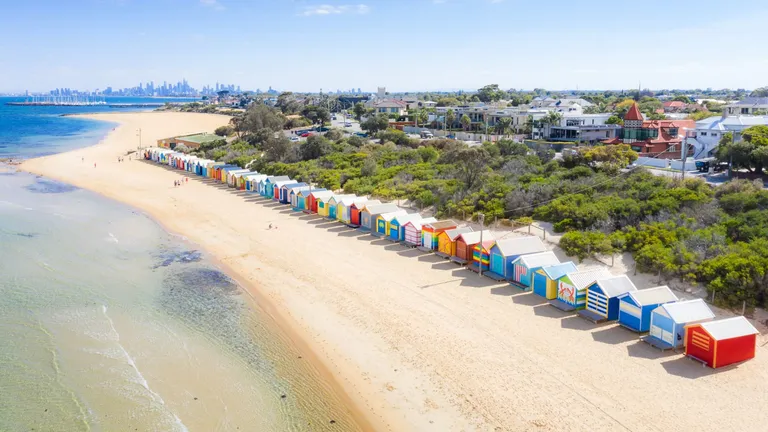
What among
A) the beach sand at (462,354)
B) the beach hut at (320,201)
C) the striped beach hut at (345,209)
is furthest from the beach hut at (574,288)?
the beach hut at (320,201)

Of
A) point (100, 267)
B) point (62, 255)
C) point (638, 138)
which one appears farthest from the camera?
point (638, 138)

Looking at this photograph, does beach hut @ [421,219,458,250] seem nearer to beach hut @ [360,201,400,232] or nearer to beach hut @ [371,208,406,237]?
beach hut @ [371,208,406,237]

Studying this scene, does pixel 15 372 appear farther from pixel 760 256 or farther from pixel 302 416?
pixel 760 256

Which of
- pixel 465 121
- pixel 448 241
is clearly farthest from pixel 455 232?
pixel 465 121

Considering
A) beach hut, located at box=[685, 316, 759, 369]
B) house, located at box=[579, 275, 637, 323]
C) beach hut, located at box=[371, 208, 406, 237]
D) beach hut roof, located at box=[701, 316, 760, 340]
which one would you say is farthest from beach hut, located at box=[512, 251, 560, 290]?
beach hut, located at box=[371, 208, 406, 237]

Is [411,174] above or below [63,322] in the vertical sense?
above

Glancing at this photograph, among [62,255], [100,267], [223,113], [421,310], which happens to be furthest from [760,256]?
[223,113]
